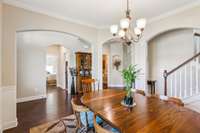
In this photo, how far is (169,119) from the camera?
1546 millimetres

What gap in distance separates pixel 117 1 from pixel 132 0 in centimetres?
34

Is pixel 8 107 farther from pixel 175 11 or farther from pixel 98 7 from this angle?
pixel 175 11

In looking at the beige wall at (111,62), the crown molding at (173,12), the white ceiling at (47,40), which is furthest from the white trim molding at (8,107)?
the beige wall at (111,62)

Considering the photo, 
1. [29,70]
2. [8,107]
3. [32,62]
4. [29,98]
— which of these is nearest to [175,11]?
[8,107]

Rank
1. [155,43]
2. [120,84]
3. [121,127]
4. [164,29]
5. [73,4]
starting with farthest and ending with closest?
[120,84]
[155,43]
[164,29]
[73,4]
[121,127]

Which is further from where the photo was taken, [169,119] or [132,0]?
[132,0]

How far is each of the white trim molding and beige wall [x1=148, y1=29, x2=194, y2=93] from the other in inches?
182

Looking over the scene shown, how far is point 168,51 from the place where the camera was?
16.2 ft

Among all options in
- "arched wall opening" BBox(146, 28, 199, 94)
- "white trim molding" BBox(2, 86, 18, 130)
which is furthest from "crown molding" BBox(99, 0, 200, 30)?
"white trim molding" BBox(2, 86, 18, 130)

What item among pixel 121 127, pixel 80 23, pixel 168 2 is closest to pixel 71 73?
pixel 80 23

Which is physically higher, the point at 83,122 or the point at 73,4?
the point at 73,4

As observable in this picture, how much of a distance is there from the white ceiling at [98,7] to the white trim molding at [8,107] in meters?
2.03

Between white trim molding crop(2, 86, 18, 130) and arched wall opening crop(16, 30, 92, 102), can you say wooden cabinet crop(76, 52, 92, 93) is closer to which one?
arched wall opening crop(16, 30, 92, 102)

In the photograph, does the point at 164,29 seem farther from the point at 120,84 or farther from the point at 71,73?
the point at 120,84
